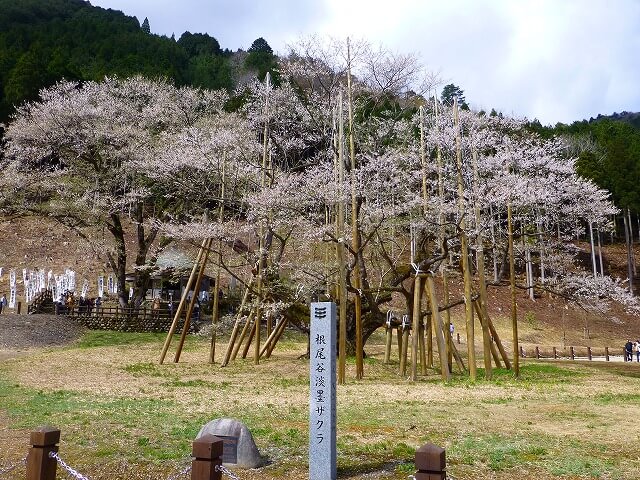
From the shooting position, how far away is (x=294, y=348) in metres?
25.3

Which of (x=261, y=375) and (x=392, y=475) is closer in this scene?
(x=392, y=475)

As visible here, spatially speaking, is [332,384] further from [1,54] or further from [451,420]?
[1,54]

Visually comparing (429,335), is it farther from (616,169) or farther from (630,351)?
(616,169)

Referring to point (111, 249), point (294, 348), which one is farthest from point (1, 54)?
point (294, 348)

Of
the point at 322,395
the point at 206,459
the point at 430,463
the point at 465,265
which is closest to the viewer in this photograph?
the point at 430,463

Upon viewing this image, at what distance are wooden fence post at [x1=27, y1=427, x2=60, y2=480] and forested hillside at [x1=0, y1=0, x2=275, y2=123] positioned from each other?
4190 cm

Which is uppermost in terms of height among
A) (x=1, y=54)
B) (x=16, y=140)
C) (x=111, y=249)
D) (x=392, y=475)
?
(x=1, y=54)

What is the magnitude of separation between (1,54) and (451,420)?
5417 cm

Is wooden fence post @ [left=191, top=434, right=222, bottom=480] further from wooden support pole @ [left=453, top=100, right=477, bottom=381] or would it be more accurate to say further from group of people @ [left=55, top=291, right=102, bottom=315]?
group of people @ [left=55, top=291, right=102, bottom=315]

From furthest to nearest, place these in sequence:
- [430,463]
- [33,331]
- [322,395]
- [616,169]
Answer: [616,169]
[33,331]
[322,395]
[430,463]

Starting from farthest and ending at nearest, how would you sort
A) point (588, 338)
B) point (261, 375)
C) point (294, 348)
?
point (588, 338)
point (294, 348)
point (261, 375)

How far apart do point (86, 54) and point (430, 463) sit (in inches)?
2389

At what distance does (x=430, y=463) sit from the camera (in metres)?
3.62

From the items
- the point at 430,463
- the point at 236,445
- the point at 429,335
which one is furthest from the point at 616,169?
the point at 430,463
